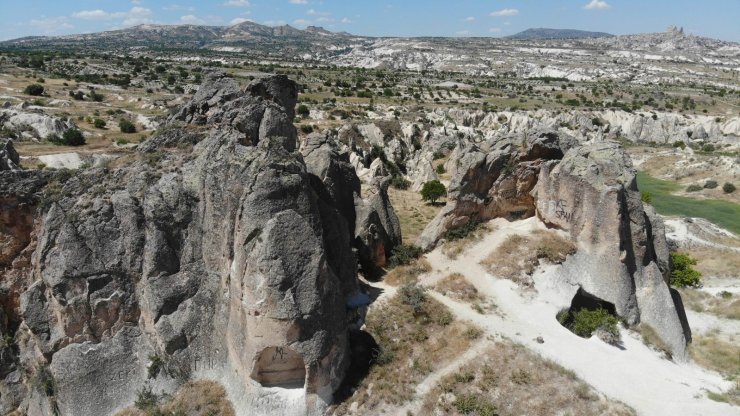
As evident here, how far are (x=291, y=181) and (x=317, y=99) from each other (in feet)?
297

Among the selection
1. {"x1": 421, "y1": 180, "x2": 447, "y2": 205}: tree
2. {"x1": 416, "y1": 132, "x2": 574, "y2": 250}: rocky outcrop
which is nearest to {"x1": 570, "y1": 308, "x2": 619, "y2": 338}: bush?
{"x1": 416, "y1": 132, "x2": 574, "y2": 250}: rocky outcrop

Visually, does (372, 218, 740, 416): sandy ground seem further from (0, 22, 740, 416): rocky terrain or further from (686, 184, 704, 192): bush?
(686, 184, 704, 192): bush

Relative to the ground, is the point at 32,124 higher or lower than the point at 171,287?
higher

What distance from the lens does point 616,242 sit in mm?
22969

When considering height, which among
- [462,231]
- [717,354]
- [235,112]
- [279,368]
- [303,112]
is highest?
[235,112]

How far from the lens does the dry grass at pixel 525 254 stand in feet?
82.6

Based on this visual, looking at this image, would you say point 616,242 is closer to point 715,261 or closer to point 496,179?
point 496,179

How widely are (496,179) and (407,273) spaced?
8.37 meters

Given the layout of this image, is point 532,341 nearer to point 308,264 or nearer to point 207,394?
point 308,264

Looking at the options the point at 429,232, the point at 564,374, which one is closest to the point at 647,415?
the point at 564,374

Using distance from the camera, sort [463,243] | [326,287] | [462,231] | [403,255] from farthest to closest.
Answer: [462,231] < [463,243] < [403,255] < [326,287]

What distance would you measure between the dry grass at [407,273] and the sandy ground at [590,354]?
417mm

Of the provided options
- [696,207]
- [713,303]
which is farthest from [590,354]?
[696,207]

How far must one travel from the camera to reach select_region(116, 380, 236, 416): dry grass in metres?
17.0
